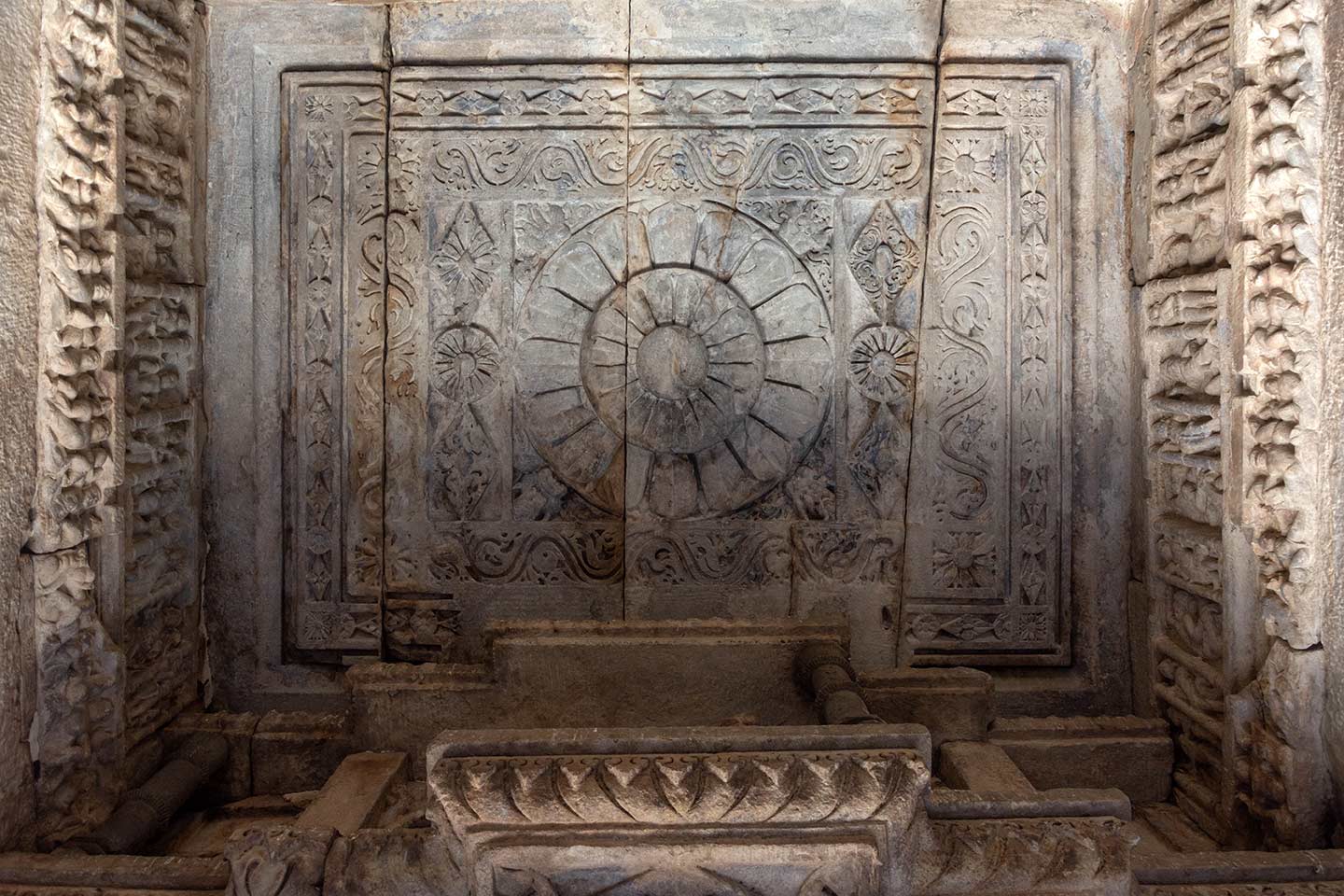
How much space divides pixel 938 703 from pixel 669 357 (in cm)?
158

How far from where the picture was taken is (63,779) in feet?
9.38

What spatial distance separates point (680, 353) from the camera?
3.75m

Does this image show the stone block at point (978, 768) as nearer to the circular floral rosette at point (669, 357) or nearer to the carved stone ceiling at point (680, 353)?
the carved stone ceiling at point (680, 353)

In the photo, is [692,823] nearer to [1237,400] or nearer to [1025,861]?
[1025,861]

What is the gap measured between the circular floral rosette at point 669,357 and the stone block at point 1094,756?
4.21ft

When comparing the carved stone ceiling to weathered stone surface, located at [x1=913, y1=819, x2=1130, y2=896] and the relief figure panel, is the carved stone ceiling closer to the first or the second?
the relief figure panel

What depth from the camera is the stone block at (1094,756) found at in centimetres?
334

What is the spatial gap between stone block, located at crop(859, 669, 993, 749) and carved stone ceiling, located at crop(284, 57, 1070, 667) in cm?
51

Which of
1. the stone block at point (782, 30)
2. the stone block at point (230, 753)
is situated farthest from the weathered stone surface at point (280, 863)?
the stone block at point (782, 30)

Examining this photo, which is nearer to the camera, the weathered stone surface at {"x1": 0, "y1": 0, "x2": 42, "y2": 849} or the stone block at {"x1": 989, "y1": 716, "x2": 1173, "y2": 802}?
the weathered stone surface at {"x1": 0, "y1": 0, "x2": 42, "y2": 849}

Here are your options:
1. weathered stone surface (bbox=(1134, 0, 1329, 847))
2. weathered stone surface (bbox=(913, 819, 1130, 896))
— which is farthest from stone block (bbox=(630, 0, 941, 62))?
weathered stone surface (bbox=(913, 819, 1130, 896))

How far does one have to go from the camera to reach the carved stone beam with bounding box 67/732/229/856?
2865 mm

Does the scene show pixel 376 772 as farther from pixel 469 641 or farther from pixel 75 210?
pixel 75 210

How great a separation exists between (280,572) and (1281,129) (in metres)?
3.71
